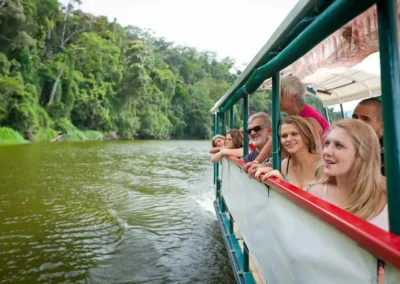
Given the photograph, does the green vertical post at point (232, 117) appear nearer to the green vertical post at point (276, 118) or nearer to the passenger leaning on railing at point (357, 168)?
the green vertical post at point (276, 118)

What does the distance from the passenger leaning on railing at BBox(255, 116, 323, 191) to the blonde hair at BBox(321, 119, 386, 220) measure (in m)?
0.64

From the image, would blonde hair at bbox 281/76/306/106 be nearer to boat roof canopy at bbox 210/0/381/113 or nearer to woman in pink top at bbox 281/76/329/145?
woman in pink top at bbox 281/76/329/145

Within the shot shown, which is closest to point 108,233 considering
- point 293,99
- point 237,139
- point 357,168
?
point 237,139

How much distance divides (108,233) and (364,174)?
471cm

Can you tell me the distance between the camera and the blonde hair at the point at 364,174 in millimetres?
1498

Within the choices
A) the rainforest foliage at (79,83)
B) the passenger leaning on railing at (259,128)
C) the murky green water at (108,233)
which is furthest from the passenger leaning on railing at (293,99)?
the rainforest foliage at (79,83)

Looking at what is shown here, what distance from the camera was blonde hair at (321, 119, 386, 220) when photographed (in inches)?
59.0

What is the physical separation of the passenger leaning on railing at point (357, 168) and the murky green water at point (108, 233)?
8.90 feet

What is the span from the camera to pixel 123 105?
164 ft

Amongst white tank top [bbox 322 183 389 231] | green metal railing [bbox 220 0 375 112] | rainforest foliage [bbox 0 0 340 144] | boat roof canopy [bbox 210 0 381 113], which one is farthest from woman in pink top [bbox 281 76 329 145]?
rainforest foliage [bbox 0 0 340 144]

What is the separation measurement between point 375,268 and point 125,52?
57025 millimetres

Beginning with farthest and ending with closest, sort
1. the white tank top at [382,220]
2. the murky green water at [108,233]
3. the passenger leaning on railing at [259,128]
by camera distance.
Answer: the murky green water at [108,233]
the passenger leaning on railing at [259,128]
the white tank top at [382,220]

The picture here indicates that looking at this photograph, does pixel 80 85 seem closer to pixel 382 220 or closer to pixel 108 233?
pixel 108 233

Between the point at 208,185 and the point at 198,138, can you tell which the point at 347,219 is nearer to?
the point at 208,185
